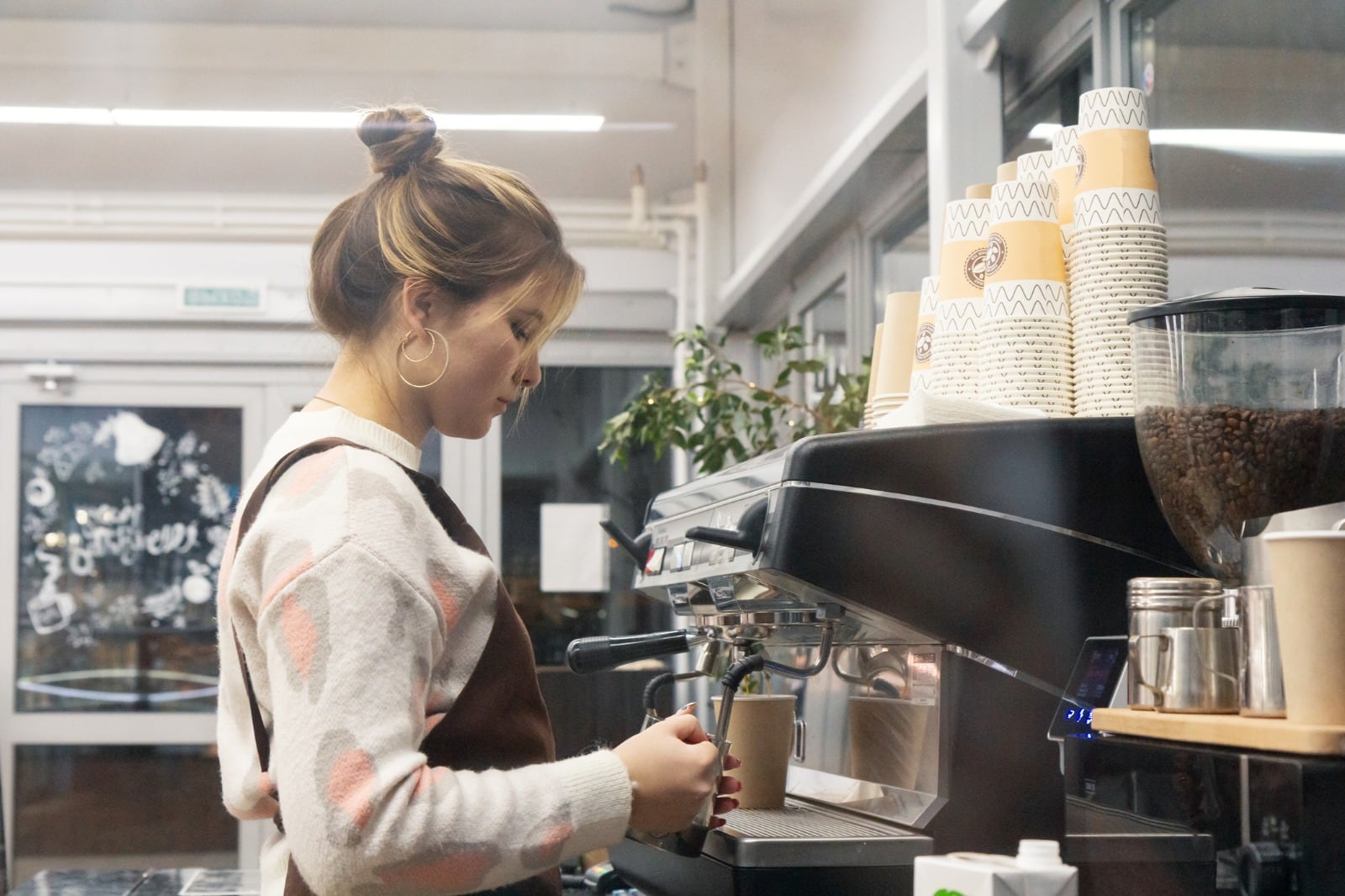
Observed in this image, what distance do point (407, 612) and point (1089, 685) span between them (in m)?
0.48

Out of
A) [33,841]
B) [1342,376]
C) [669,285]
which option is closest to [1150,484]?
[1342,376]

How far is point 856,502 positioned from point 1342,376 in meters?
0.32

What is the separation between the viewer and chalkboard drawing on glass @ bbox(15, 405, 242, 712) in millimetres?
4117

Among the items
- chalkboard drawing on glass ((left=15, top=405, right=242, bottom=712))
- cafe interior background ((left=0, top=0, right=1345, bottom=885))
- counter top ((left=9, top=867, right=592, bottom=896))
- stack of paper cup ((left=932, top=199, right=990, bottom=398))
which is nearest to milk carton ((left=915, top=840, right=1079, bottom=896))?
stack of paper cup ((left=932, top=199, right=990, bottom=398))

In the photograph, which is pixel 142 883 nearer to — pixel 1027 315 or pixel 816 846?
pixel 816 846

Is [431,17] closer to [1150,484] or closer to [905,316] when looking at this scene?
[905,316]

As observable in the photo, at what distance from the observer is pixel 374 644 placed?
29.2 inches

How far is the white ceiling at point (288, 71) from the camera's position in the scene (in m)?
3.98

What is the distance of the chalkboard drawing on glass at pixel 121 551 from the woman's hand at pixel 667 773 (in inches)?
139

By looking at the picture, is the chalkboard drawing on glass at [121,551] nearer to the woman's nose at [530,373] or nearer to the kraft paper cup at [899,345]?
the kraft paper cup at [899,345]

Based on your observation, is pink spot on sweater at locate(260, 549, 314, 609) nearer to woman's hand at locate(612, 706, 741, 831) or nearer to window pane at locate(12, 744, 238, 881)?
woman's hand at locate(612, 706, 741, 831)

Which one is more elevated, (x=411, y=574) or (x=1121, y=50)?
(x=1121, y=50)

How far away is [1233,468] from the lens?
0.84m

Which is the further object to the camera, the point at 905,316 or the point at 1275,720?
the point at 905,316
